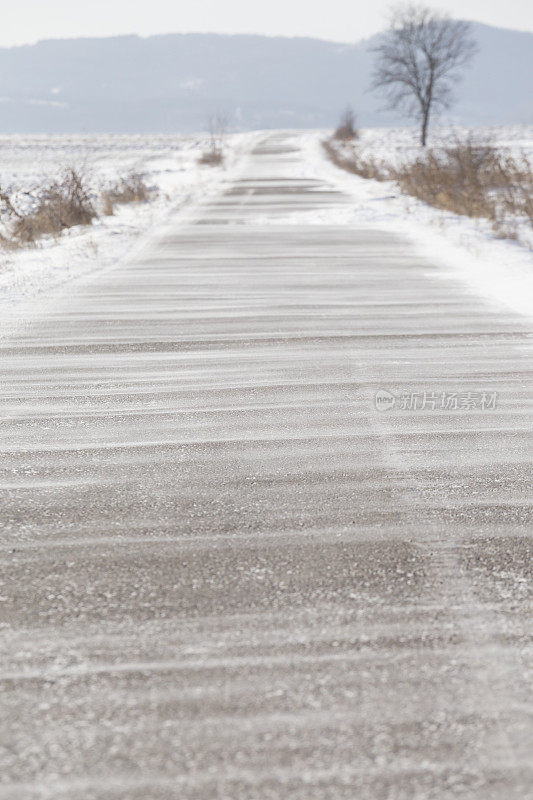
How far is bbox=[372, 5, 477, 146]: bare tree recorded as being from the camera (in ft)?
153

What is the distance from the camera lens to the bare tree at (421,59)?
4672cm

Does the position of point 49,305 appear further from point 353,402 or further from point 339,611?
point 339,611

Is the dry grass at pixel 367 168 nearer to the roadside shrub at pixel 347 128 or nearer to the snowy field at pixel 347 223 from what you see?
the snowy field at pixel 347 223

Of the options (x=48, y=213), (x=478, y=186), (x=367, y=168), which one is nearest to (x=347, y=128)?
(x=367, y=168)

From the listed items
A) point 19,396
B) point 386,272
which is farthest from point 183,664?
point 386,272

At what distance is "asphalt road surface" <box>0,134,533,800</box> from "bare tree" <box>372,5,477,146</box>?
4457cm

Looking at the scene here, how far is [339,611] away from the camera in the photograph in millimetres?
2244

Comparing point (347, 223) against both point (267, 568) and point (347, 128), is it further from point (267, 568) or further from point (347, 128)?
point (347, 128)

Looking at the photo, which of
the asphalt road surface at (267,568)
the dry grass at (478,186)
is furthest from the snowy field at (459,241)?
the asphalt road surface at (267,568)

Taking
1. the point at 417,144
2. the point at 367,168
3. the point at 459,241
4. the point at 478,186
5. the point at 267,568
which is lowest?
the point at 267,568

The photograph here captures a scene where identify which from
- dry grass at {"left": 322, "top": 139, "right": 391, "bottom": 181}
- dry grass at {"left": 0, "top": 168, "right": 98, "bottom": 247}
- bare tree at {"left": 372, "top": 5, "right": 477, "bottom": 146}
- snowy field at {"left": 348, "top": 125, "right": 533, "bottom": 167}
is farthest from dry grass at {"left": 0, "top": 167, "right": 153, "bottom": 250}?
bare tree at {"left": 372, "top": 5, "right": 477, "bottom": 146}

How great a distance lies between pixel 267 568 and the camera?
249cm

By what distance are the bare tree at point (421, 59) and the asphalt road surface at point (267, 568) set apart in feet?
146

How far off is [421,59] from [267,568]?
50955 millimetres
